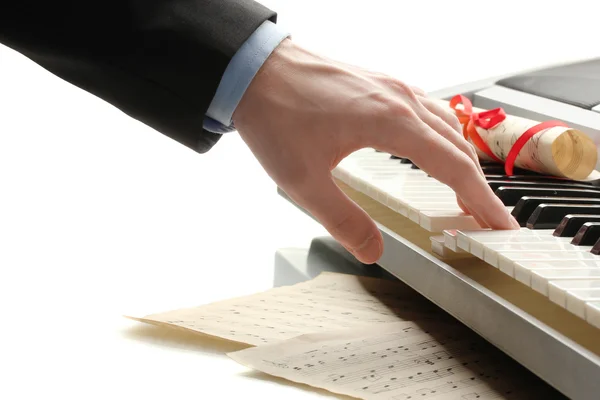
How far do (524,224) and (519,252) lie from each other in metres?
0.18

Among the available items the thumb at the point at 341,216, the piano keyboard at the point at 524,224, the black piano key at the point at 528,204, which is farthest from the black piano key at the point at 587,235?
the thumb at the point at 341,216

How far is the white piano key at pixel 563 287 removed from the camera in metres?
0.89

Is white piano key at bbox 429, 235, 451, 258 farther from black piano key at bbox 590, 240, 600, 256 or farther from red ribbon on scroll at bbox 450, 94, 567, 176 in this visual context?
red ribbon on scroll at bbox 450, 94, 567, 176

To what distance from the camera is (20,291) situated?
4.63ft

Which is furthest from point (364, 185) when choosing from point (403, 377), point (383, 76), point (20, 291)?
point (20, 291)

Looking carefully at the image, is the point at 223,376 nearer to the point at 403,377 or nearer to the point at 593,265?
the point at 403,377

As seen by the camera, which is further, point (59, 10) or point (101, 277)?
point (101, 277)

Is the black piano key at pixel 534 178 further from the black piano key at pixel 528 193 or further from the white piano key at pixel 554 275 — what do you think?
the white piano key at pixel 554 275

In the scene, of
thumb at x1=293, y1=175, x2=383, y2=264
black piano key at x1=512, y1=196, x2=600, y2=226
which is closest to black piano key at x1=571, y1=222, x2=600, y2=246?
black piano key at x1=512, y1=196, x2=600, y2=226

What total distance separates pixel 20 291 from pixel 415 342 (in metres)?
0.61

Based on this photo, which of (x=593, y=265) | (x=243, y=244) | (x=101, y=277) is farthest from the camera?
(x=243, y=244)

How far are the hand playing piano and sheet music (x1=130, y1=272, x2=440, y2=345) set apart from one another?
7.5 inches

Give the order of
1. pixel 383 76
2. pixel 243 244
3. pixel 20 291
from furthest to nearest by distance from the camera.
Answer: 1. pixel 243 244
2. pixel 20 291
3. pixel 383 76

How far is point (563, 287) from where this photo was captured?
90cm
